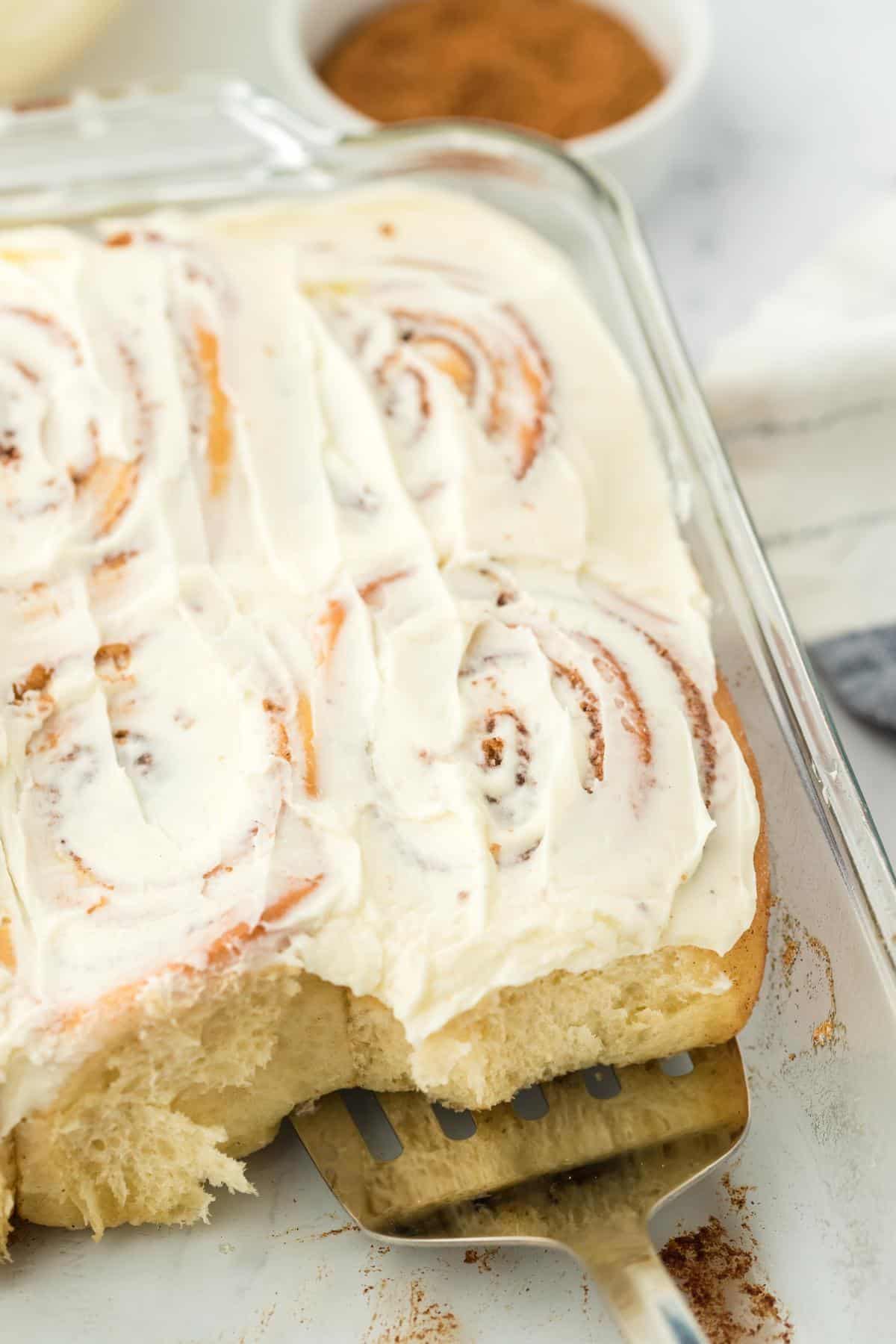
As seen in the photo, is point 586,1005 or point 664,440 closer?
point 586,1005

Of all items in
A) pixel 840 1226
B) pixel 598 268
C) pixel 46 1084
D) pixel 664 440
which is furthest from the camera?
pixel 598 268

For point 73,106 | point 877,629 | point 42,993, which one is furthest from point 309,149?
point 42,993

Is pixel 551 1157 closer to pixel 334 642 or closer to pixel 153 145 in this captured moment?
pixel 334 642

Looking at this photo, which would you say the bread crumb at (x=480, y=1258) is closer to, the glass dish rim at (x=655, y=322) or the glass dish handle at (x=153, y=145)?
the glass dish rim at (x=655, y=322)

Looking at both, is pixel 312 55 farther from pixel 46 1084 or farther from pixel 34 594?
pixel 46 1084

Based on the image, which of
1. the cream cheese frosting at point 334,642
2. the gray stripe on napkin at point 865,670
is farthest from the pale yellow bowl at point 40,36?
the gray stripe on napkin at point 865,670

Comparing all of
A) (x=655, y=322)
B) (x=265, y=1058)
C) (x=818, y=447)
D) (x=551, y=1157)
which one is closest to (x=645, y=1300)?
(x=551, y=1157)
